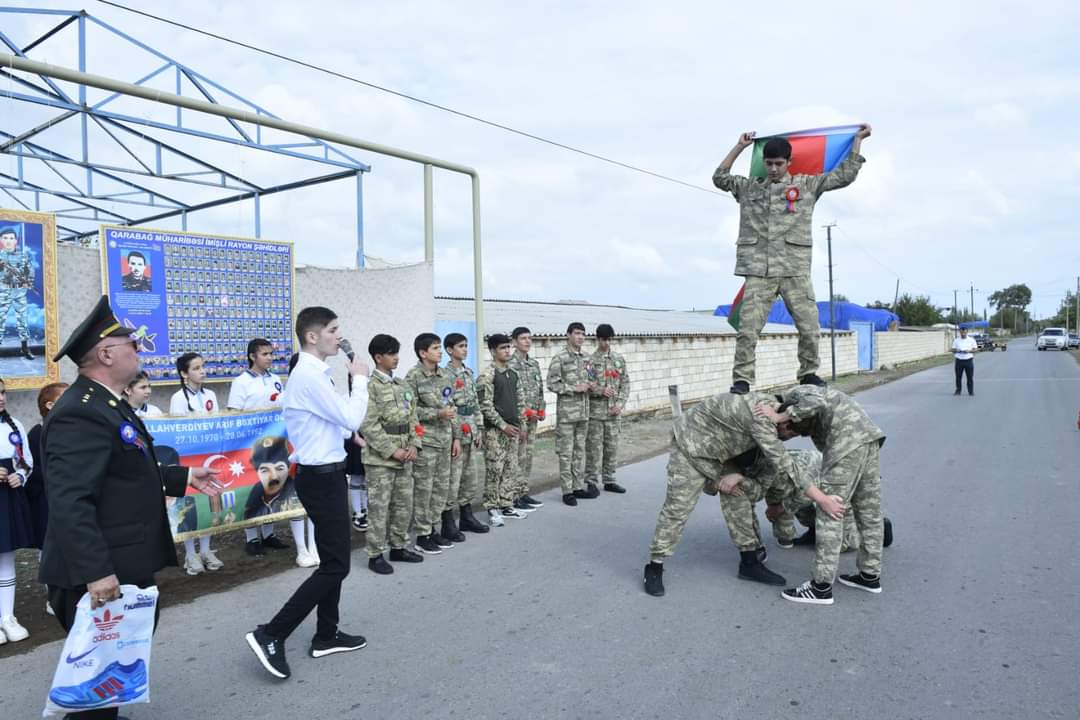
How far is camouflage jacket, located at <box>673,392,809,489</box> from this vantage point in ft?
14.6

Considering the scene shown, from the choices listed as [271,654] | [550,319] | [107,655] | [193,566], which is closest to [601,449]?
[193,566]

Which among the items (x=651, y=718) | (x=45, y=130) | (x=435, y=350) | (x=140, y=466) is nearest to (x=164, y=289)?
(x=435, y=350)

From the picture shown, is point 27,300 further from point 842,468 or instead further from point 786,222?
point 842,468

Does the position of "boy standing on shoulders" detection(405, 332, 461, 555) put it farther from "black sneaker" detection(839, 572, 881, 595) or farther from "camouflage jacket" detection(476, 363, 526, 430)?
"black sneaker" detection(839, 572, 881, 595)

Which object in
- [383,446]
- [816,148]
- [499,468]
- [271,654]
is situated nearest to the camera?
[271,654]

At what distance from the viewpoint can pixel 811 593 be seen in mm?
4531

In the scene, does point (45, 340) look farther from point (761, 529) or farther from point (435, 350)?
point (761, 529)

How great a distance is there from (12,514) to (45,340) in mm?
1802

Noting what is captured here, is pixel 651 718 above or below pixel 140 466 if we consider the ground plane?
below

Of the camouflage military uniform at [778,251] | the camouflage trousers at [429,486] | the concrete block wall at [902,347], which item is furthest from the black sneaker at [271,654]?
the concrete block wall at [902,347]

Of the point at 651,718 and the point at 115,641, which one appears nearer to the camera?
the point at 115,641

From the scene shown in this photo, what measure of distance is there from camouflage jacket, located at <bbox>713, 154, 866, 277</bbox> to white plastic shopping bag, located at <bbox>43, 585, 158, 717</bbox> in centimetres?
448

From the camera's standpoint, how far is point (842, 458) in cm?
454

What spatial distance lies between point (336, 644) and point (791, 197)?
433 centimetres
